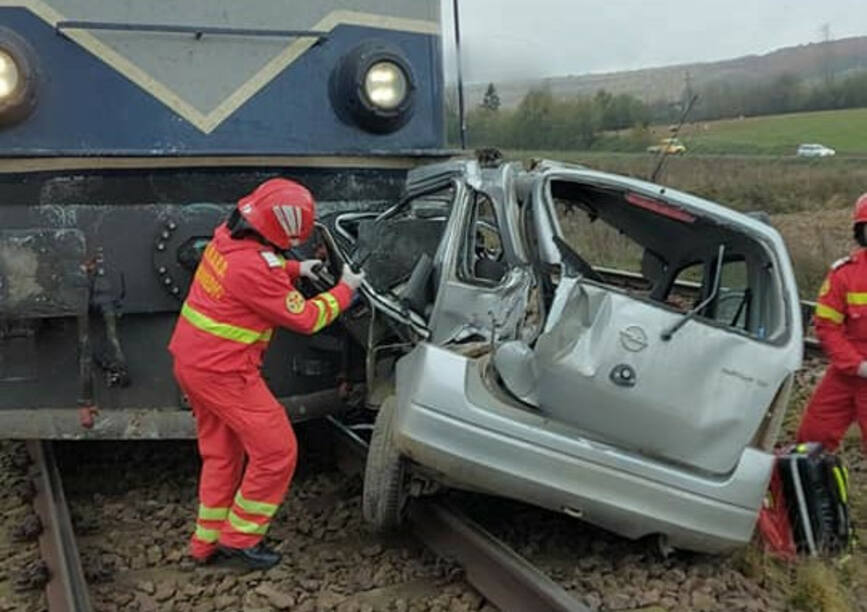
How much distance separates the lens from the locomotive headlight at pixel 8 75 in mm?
5383

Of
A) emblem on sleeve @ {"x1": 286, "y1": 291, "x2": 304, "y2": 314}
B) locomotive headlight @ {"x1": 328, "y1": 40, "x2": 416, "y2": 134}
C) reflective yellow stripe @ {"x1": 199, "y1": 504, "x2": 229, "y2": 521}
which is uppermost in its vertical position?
locomotive headlight @ {"x1": 328, "y1": 40, "x2": 416, "y2": 134}

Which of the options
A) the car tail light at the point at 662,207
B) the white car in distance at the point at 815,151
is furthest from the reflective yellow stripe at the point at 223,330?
the white car in distance at the point at 815,151

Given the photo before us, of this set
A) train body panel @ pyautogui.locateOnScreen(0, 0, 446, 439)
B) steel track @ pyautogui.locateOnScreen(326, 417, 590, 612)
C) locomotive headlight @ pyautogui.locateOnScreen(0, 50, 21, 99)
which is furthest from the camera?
train body panel @ pyautogui.locateOnScreen(0, 0, 446, 439)

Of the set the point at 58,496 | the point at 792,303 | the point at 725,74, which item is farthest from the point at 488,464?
the point at 725,74

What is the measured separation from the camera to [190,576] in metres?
4.89

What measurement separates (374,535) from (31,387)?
5.92 feet

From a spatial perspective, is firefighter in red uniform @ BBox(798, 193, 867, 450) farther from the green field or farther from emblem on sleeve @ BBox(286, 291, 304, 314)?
the green field

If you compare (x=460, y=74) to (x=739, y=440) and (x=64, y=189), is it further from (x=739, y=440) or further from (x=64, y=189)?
(x=739, y=440)

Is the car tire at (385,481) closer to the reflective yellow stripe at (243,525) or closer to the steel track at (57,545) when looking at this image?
the reflective yellow stripe at (243,525)

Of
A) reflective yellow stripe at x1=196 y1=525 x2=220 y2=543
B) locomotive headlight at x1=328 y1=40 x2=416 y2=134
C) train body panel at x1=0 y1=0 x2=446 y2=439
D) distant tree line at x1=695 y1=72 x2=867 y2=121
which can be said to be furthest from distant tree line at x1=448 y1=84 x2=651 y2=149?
reflective yellow stripe at x1=196 y1=525 x2=220 y2=543

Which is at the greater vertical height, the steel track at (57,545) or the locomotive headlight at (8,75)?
the locomotive headlight at (8,75)

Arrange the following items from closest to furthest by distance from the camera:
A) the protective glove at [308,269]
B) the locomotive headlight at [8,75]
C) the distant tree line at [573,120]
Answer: the protective glove at [308,269], the locomotive headlight at [8,75], the distant tree line at [573,120]

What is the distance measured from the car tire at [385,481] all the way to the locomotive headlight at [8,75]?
7.48 feet

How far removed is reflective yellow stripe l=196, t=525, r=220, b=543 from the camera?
5008 mm
